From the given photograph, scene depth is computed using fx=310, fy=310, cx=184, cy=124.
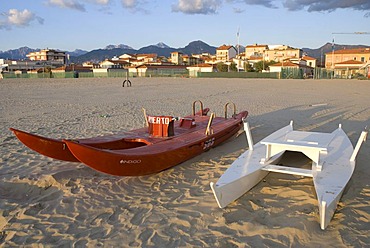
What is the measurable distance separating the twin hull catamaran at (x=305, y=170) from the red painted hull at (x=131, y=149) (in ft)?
3.67

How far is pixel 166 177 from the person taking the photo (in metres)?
5.47

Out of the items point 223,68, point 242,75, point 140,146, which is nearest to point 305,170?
point 140,146

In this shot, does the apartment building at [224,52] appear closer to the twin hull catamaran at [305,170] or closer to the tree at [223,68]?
the tree at [223,68]

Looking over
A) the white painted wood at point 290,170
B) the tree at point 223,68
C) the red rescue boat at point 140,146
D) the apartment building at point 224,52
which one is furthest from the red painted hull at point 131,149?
the apartment building at point 224,52

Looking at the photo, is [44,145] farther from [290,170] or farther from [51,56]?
[51,56]

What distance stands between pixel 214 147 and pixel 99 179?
9.31 ft

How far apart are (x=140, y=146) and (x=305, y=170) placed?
297 centimetres

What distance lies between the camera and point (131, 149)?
204 inches

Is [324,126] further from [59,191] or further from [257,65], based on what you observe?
[257,65]

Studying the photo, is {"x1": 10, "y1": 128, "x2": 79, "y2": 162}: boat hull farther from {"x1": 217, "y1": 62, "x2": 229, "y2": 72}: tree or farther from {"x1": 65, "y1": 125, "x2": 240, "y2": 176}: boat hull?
{"x1": 217, "y1": 62, "x2": 229, "y2": 72}: tree

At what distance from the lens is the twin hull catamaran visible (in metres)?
3.91

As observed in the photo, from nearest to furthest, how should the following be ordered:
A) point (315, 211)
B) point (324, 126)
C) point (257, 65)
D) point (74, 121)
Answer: point (315, 211), point (324, 126), point (74, 121), point (257, 65)

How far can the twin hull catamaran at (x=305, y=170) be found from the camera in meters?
3.91

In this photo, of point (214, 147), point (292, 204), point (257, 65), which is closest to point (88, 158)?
point (292, 204)
